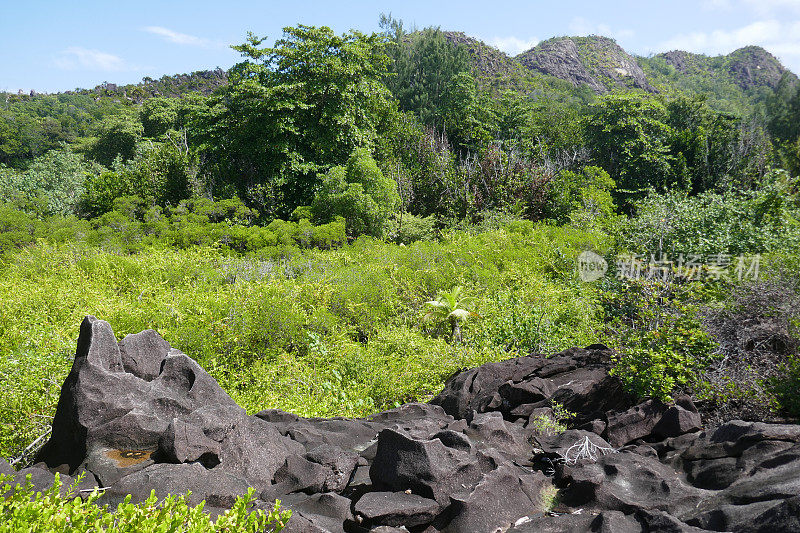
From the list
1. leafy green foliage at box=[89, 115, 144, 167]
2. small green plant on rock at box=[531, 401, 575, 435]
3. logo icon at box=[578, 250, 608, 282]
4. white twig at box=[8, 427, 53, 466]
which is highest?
leafy green foliage at box=[89, 115, 144, 167]

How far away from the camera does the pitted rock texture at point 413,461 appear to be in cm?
300

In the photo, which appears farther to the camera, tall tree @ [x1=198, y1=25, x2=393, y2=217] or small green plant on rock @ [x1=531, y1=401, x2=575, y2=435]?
tall tree @ [x1=198, y1=25, x2=393, y2=217]

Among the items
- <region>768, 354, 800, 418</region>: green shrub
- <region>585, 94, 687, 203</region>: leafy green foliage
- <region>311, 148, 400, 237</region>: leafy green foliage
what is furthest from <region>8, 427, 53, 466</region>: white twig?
<region>585, 94, 687, 203</region>: leafy green foliage

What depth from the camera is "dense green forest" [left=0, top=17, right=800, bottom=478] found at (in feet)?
17.2

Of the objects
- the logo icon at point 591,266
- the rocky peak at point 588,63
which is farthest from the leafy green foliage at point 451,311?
the rocky peak at point 588,63

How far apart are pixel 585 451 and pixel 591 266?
21.5 feet

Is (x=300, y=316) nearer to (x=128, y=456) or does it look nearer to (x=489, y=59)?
(x=128, y=456)

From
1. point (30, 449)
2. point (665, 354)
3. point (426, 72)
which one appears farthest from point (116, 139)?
point (665, 354)

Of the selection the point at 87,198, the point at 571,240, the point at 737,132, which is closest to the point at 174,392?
the point at 571,240

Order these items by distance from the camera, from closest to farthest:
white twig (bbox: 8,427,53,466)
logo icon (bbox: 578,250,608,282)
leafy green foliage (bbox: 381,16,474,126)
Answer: white twig (bbox: 8,427,53,466) → logo icon (bbox: 578,250,608,282) → leafy green foliage (bbox: 381,16,474,126)

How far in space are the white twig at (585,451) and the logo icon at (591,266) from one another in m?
6.04

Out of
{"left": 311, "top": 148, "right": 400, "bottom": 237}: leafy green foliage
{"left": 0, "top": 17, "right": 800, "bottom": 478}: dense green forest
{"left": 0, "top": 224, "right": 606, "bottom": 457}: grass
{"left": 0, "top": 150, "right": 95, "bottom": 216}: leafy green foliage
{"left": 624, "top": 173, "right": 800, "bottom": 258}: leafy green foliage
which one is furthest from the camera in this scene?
{"left": 0, "top": 150, "right": 95, "bottom": 216}: leafy green foliage

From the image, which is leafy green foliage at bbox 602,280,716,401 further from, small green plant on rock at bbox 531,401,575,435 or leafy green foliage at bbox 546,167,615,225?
leafy green foliage at bbox 546,167,615,225

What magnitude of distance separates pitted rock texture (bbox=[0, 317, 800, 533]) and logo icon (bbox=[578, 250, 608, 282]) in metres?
5.18
